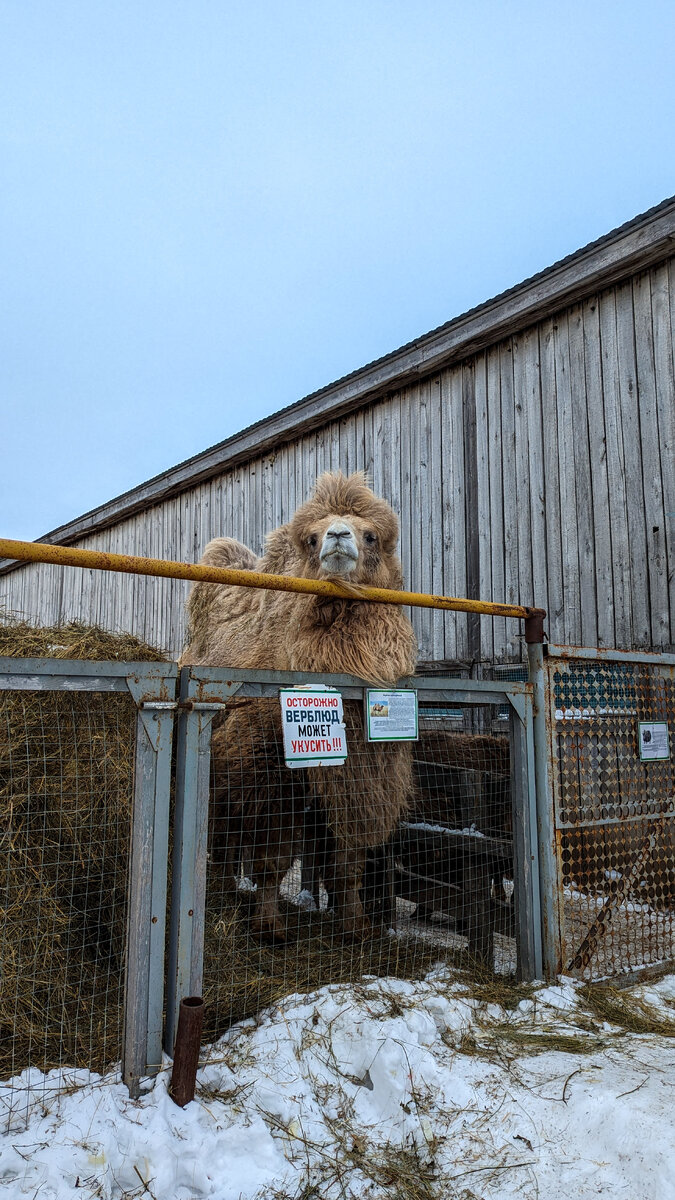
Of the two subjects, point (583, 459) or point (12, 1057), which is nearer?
point (12, 1057)

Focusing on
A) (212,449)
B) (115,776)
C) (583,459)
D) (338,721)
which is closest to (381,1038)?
(338,721)

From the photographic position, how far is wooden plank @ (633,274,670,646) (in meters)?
6.11

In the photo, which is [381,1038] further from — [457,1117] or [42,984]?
[42,984]

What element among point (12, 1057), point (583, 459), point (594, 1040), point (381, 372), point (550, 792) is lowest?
point (594, 1040)

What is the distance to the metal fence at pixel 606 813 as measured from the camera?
395 cm

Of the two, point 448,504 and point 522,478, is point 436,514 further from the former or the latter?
point 522,478

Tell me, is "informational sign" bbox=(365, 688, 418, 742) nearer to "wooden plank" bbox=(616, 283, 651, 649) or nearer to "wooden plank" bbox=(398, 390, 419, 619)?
"wooden plank" bbox=(616, 283, 651, 649)

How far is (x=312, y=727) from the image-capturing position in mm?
3150

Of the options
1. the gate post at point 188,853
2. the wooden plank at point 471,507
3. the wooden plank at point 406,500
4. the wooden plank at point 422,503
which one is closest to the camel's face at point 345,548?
the gate post at point 188,853

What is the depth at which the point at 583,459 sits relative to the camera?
683cm

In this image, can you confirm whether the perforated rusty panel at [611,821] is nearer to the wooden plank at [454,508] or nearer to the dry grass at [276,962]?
the dry grass at [276,962]

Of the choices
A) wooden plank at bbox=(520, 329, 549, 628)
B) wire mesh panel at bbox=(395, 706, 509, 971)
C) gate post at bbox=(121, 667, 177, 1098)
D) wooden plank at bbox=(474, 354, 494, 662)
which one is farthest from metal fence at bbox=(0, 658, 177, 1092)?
wooden plank at bbox=(474, 354, 494, 662)

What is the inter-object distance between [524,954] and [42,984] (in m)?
2.22

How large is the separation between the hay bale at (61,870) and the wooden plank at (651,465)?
449 centimetres
